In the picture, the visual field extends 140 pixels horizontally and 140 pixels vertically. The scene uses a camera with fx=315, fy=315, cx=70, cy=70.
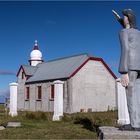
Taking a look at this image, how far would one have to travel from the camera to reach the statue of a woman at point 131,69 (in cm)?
675

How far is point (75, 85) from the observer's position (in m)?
27.6

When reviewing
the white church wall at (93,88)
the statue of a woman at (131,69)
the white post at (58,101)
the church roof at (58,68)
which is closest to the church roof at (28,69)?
the church roof at (58,68)

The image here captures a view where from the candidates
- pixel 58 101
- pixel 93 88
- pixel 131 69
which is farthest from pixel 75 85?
pixel 131 69

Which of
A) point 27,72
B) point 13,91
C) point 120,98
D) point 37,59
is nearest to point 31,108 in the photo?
point 27,72

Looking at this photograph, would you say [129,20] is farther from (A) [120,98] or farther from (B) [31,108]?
(B) [31,108]

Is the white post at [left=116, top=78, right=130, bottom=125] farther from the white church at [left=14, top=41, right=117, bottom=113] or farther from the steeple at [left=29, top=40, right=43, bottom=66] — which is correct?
the steeple at [left=29, top=40, right=43, bottom=66]

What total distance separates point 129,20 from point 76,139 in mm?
3758

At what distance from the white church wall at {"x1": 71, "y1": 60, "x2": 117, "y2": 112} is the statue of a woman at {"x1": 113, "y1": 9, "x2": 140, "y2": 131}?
20.4 m

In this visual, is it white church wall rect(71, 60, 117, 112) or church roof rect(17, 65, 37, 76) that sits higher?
church roof rect(17, 65, 37, 76)

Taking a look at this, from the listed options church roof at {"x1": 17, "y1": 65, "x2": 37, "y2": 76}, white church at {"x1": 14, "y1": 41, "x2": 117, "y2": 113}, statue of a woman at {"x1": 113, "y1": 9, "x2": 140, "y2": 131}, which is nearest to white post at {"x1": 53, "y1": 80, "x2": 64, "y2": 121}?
statue of a woman at {"x1": 113, "y1": 9, "x2": 140, "y2": 131}

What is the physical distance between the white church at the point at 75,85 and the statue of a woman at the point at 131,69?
1936 cm

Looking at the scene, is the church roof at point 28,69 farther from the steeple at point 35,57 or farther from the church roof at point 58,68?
the steeple at point 35,57

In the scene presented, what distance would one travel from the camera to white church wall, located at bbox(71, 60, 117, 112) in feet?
90.8

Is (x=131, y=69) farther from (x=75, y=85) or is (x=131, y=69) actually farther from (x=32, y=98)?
(x=32, y=98)
